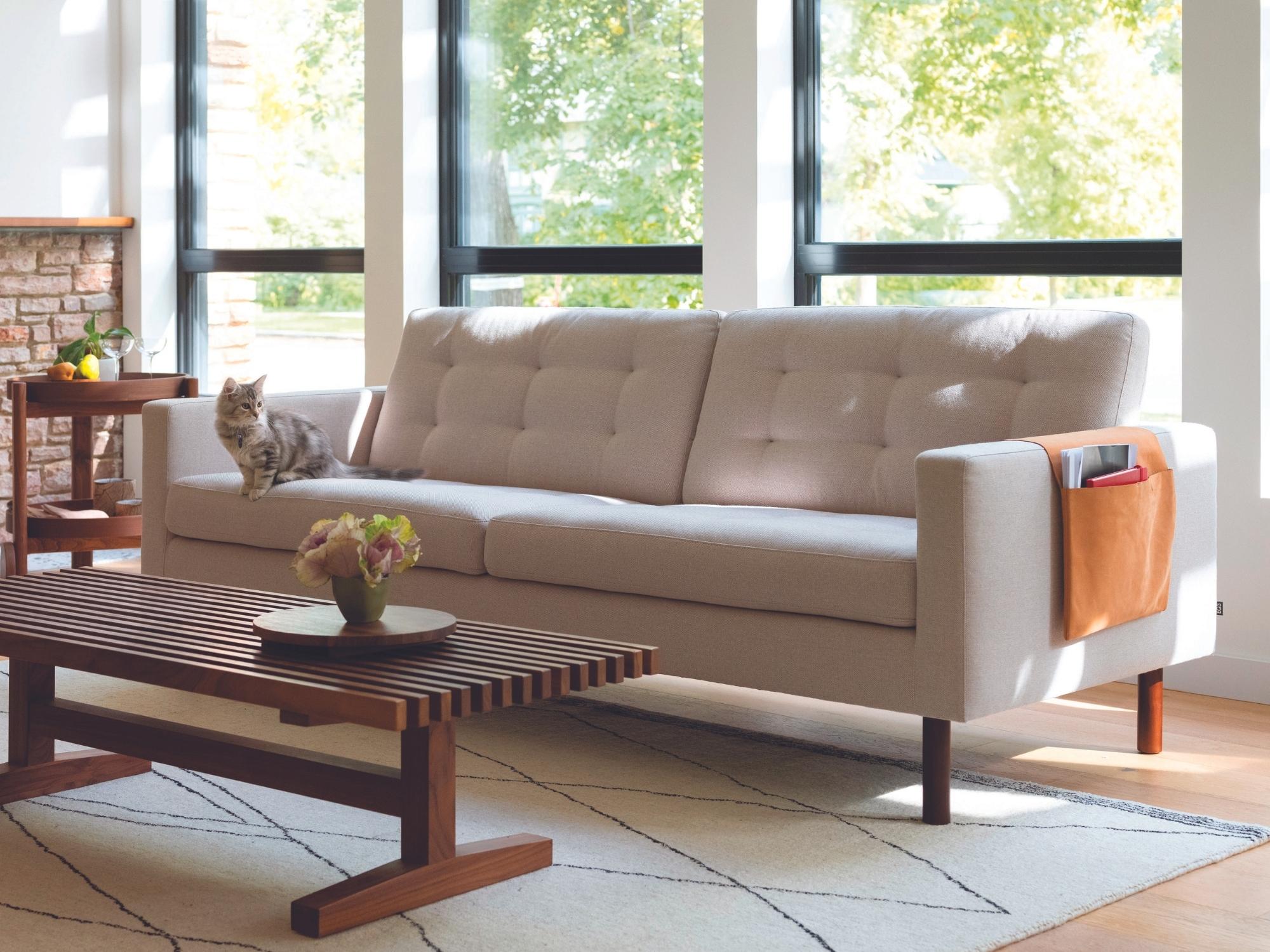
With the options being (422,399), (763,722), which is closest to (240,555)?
(422,399)

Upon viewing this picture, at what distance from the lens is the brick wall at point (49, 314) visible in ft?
21.5

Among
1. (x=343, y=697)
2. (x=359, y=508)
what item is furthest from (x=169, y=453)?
(x=343, y=697)

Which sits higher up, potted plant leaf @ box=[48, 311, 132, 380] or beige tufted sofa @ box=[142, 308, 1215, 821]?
potted plant leaf @ box=[48, 311, 132, 380]

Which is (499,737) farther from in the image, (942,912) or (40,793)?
(942,912)

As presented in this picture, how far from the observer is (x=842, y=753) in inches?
138

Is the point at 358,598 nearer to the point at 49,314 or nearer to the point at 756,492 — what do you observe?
the point at 756,492

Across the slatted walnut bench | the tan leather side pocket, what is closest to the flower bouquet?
the slatted walnut bench

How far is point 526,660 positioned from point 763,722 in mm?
1401

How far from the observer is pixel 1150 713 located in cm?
355

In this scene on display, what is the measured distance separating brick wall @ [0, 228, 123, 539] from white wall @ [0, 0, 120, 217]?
14 centimetres

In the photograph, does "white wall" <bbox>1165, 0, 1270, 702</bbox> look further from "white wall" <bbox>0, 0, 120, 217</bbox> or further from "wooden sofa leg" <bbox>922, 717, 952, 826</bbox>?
"white wall" <bbox>0, 0, 120, 217</bbox>

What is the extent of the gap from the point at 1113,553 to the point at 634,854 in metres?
1.15

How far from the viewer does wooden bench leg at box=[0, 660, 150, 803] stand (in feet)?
10.3

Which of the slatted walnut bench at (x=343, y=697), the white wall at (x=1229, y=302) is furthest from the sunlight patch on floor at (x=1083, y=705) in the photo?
the slatted walnut bench at (x=343, y=697)
